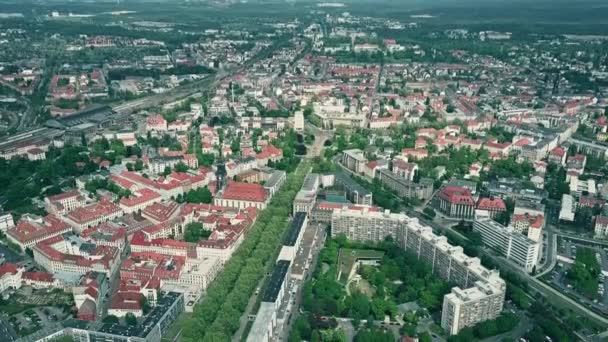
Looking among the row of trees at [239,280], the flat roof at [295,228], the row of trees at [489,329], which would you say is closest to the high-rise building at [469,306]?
the row of trees at [489,329]

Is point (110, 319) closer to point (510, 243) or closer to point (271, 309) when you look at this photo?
point (271, 309)

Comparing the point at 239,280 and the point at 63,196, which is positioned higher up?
the point at 63,196

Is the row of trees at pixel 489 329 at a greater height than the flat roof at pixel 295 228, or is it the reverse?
the flat roof at pixel 295 228

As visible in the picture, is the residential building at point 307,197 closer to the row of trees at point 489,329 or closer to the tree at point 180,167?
the tree at point 180,167

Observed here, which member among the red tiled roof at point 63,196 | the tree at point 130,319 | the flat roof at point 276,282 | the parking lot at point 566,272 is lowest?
the parking lot at point 566,272

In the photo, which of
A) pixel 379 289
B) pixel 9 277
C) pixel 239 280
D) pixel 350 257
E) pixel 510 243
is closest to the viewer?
pixel 239 280

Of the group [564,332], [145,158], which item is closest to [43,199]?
[145,158]

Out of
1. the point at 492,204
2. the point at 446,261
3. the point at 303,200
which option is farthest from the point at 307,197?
the point at 492,204
